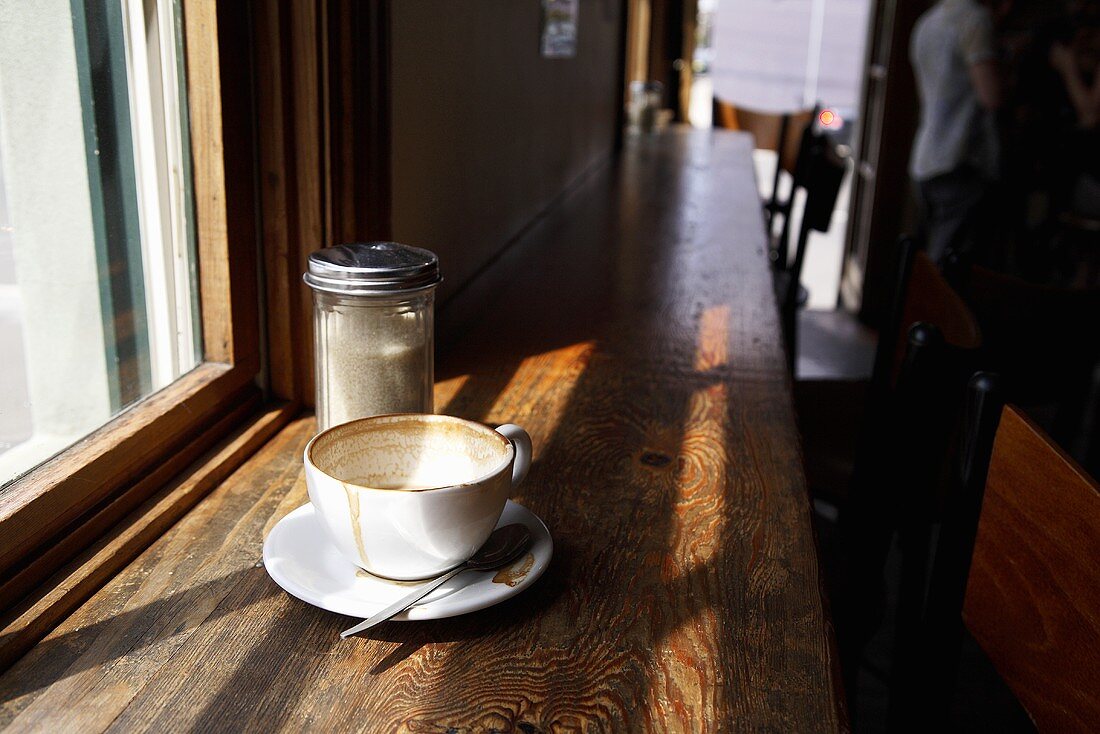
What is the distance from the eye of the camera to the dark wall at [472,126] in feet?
3.89

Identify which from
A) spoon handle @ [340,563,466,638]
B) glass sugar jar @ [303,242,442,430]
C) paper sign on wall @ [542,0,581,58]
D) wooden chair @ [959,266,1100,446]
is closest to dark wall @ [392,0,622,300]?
paper sign on wall @ [542,0,581,58]

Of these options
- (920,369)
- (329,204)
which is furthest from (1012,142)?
(329,204)

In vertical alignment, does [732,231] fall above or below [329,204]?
below

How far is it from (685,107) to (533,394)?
4833mm

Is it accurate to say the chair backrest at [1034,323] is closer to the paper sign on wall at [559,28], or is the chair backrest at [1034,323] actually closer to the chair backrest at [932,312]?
the chair backrest at [932,312]

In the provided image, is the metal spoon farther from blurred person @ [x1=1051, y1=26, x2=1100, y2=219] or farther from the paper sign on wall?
blurred person @ [x1=1051, y1=26, x2=1100, y2=219]

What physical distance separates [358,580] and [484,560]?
83mm

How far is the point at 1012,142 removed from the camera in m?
3.61

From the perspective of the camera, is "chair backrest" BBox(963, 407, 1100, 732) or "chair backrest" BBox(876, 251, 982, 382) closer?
"chair backrest" BBox(963, 407, 1100, 732)

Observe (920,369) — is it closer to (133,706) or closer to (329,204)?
(329,204)

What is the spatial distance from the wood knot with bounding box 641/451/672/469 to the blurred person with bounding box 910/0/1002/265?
2.46 metres

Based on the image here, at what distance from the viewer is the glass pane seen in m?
0.66

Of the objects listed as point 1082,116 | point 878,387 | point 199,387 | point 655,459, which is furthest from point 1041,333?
point 1082,116

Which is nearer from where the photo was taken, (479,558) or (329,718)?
(329,718)
